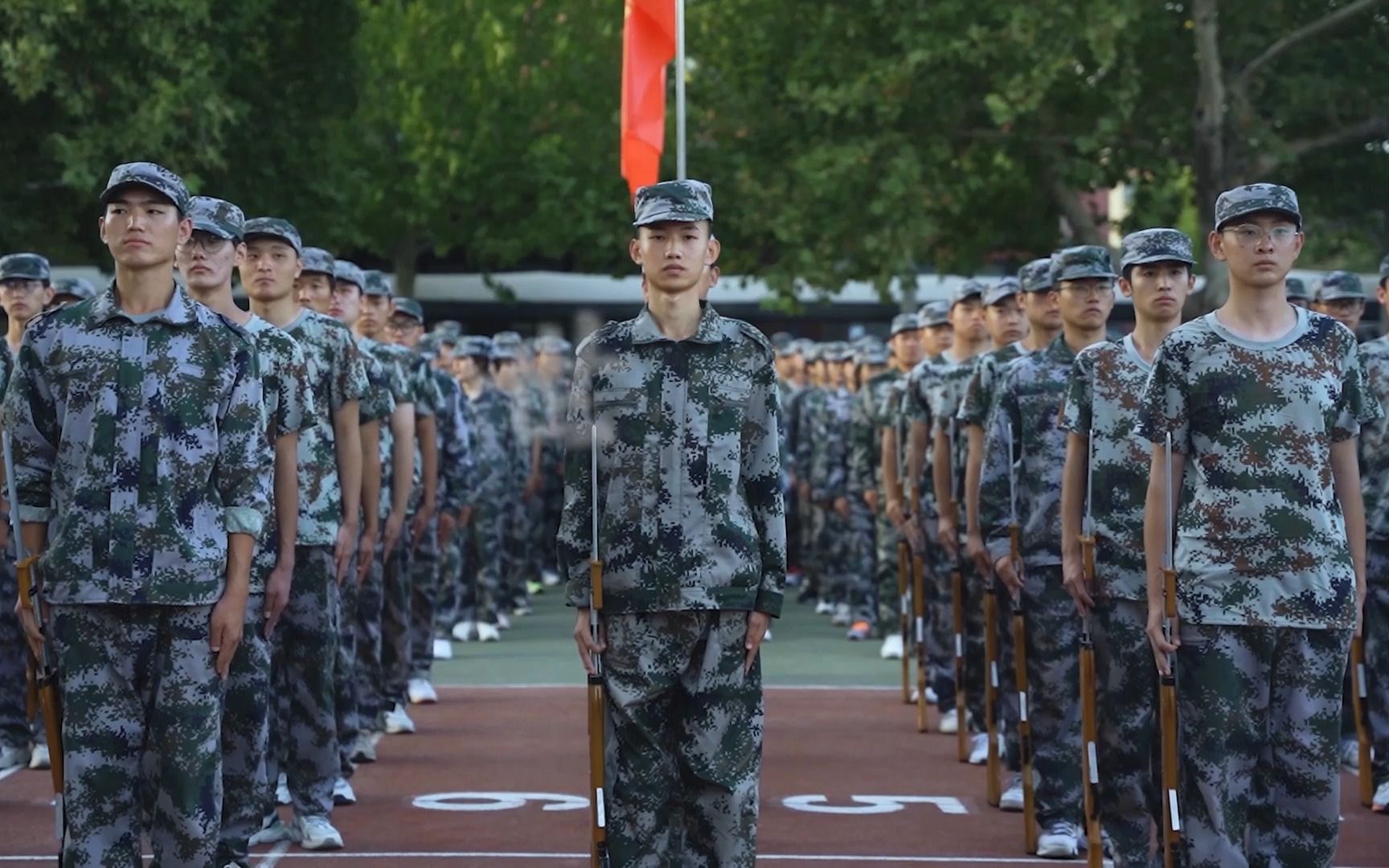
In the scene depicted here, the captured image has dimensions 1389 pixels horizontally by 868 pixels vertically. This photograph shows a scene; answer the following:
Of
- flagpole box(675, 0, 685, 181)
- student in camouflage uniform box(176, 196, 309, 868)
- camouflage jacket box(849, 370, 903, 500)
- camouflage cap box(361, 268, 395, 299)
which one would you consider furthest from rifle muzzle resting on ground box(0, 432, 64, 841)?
camouflage jacket box(849, 370, 903, 500)

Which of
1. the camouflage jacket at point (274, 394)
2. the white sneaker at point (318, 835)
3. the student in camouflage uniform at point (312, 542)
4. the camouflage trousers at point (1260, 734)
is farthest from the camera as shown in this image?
the student in camouflage uniform at point (312, 542)

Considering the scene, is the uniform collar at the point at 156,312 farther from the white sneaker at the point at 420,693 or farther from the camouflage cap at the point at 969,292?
the white sneaker at the point at 420,693

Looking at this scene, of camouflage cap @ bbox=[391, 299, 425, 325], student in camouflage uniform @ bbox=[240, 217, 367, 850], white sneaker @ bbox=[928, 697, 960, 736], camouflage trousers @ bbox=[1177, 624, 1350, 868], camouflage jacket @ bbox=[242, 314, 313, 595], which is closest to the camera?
camouflage trousers @ bbox=[1177, 624, 1350, 868]

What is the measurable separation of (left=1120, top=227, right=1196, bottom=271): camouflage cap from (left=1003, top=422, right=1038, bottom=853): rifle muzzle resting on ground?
1.69 metres

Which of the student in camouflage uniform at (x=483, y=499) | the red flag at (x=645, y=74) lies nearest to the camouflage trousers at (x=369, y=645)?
the red flag at (x=645, y=74)

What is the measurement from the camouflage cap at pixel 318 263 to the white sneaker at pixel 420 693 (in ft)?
15.7

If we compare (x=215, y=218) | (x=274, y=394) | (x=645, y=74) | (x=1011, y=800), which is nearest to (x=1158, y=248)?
(x=274, y=394)

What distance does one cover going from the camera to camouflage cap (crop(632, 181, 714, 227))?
8.16 metres

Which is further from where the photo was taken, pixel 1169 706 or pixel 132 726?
pixel 1169 706

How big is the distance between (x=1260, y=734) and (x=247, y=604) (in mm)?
3512

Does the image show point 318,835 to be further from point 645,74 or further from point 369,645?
point 645,74

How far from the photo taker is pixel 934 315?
17.7m

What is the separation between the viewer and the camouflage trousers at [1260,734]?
8211 millimetres

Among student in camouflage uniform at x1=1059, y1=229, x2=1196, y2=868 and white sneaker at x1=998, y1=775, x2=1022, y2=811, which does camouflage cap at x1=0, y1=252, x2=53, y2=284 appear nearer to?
white sneaker at x1=998, y1=775, x2=1022, y2=811
